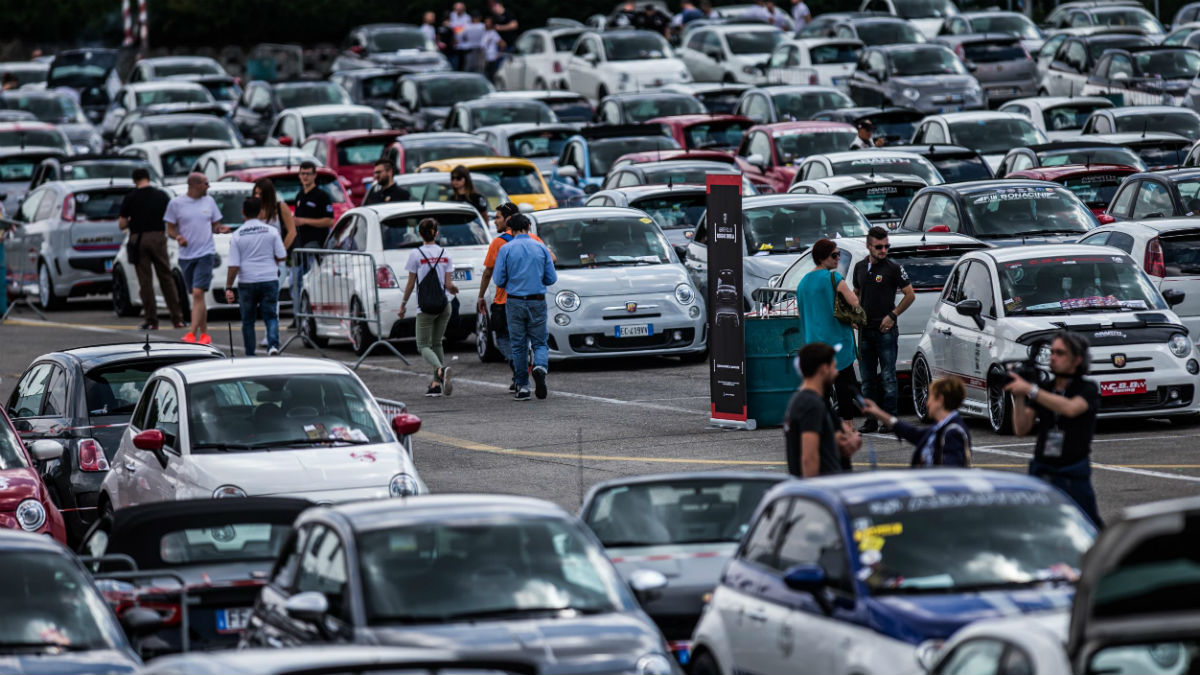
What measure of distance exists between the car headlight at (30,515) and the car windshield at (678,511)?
4189 mm

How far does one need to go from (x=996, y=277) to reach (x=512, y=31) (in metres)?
40.2

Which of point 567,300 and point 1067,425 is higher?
point 1067,425

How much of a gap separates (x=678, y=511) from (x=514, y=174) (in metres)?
20.1

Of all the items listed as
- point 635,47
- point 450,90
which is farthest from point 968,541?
point 635,47

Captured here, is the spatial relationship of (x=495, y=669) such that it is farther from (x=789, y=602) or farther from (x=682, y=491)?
(x=682, y=491)

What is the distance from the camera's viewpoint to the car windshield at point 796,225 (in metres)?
23.7

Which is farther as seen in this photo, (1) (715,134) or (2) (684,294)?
(1) (715,134)

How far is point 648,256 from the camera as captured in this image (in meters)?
23.8

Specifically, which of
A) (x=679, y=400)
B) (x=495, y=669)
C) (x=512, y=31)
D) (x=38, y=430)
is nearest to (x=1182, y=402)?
(x=679, y=400)

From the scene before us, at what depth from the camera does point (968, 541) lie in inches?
353

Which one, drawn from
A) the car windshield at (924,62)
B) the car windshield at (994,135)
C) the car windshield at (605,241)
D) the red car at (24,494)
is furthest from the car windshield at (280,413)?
the car windshield at (924,62)

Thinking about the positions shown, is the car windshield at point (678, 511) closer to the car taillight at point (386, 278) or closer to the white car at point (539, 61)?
the car taillight at point (386, 278)

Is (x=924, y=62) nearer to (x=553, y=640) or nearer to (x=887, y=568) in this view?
(x=887, y=568)

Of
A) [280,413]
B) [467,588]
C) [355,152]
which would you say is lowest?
[355,152]
